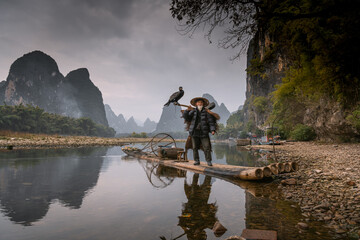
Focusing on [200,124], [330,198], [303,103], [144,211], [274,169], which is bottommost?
[144,211]

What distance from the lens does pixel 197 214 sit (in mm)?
3727

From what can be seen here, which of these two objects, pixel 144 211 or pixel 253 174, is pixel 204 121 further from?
pixel 144 211

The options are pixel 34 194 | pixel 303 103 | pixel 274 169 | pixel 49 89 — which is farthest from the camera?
pixel 49 89

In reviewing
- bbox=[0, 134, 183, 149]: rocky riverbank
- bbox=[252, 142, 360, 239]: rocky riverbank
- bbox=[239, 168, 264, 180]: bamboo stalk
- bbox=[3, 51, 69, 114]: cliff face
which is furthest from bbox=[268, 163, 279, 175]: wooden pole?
bbox=[3, 51, 69, 114]: cliff face

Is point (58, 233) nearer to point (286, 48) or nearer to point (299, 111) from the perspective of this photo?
point (286, 48)

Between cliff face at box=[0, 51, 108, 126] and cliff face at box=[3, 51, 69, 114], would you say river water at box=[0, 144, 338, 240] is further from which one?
cliff face at box=[0, 51, 108, 126]

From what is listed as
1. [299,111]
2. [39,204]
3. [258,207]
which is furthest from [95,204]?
[299,111]

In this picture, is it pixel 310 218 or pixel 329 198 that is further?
pixel 329 198

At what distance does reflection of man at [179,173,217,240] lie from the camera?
3.03 m

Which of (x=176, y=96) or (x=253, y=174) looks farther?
(x=176, y=96)

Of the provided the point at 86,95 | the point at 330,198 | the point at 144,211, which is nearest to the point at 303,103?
the point at 330,198

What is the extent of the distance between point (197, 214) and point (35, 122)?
64673mm

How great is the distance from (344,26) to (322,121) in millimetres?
19435

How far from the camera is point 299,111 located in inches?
1022
